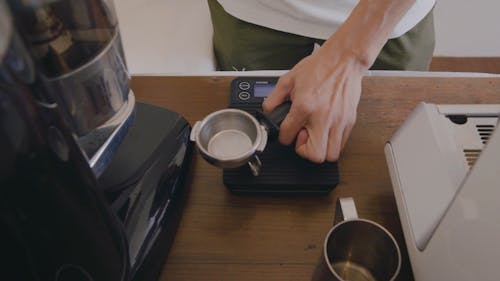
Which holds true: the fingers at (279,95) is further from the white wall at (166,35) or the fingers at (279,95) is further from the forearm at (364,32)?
the white wall at (166,35)

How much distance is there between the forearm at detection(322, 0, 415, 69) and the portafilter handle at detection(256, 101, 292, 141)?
123 millimetres

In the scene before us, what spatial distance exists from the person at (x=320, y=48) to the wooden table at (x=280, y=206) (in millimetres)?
56

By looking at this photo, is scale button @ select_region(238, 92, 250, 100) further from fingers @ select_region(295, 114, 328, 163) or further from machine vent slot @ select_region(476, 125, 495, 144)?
machine vent slot @ select_region(476, 125, 495, 144)

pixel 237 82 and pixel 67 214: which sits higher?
pixel 67 214

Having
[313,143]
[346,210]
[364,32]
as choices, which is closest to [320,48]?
[364,32]

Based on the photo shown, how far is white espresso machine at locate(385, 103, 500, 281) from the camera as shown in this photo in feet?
1.02

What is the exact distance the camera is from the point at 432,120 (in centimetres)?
50

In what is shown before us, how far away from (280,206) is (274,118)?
0.38 feet

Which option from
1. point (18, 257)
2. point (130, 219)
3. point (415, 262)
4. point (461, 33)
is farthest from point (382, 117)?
point (461, 33)

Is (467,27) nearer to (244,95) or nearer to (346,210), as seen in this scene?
(244,95)

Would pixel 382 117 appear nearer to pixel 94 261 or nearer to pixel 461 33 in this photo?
pixel 94 261

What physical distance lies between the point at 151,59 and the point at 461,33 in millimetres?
1404

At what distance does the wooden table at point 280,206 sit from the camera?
19.6 inches

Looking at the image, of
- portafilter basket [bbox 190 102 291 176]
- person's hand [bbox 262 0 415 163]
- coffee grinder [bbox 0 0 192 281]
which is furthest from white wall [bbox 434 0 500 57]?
coffee grinder [bbox 0 0 192 281]
